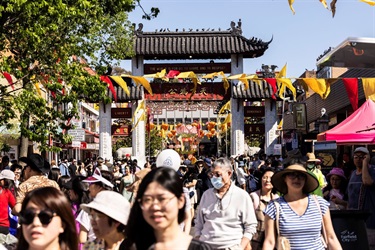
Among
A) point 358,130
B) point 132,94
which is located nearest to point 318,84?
point 358,130

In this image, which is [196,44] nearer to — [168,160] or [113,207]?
[168,160]

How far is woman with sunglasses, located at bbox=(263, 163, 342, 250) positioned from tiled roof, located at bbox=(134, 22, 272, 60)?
32984 mm

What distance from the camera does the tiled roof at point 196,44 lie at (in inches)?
1526

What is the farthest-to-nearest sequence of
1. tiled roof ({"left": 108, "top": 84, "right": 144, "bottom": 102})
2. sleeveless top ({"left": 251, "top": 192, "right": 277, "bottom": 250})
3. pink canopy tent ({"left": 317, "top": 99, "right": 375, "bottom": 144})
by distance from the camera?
1. tiled roof ({"left": 108, "top": 84, "right": 144, "bottom": 102})
2. pink canopy tent ({"left": 317, "top": 99, "right": 375, "bottom": 144})
3. sleeveless top ({"left": 251, "top": 192, "right": 277, "bottom": 250})

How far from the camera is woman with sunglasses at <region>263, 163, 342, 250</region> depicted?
5.43 m

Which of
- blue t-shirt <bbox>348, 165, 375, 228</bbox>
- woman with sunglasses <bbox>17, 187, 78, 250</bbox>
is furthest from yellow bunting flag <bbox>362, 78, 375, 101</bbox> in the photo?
woman with sunglasses <bbox>17, 187, 78, 250</bbox>

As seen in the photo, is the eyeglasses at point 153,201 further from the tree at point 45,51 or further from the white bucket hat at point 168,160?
the tree at point 45,51

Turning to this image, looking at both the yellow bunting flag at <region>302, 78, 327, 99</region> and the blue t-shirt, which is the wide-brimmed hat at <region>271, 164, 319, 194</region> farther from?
the yellow bunting flag at <region>302, 78, 327, 99</region>

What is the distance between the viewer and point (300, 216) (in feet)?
17.9

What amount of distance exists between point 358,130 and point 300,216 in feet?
29.5

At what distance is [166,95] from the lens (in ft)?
126

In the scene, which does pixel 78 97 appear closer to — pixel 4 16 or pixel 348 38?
pixel 4 16

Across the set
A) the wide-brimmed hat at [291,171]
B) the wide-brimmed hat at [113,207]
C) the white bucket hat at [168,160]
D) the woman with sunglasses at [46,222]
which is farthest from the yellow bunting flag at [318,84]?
the woman with sunglasses at [46,222]

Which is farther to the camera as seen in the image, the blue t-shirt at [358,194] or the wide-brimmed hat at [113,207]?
the blue t-shirt at [358,194]
